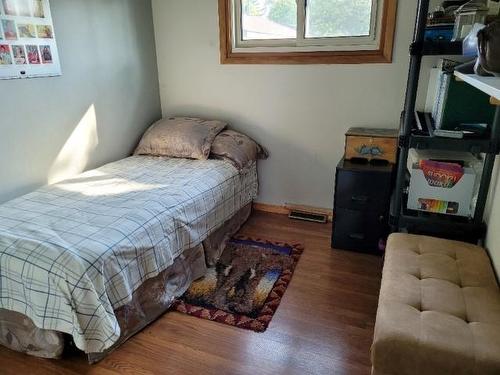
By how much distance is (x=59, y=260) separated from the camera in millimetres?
1386

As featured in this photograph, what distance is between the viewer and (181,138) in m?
2.67

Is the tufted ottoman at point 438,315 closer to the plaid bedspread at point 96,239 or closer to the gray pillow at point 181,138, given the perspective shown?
the plaid bedspread at point 96,239

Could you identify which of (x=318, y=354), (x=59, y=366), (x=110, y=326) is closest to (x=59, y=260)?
(x=110, y=326)

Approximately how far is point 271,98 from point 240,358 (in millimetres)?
1900

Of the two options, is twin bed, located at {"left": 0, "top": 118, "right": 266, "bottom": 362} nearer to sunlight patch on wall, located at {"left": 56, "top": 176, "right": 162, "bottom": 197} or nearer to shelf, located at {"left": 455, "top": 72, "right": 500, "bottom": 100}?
sunlight patch on wall, located at {"left": 56, "top": 176, "right": 162, "bottom": 197}

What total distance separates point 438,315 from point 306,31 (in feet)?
6.97

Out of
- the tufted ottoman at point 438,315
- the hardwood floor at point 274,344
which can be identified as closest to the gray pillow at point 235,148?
the hardwood floor at point 274,344

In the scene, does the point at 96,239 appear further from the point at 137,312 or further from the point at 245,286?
the point at 245,286

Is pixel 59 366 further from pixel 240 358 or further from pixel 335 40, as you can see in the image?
pixel 335 40

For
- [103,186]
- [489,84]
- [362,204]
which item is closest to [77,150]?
[103,186]

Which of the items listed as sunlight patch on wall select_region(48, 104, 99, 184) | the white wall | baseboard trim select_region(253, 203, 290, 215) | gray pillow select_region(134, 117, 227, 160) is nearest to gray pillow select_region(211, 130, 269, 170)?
gray pillow select_region(134, 117, 227, 160)

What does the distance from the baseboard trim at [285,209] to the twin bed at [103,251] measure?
718mm

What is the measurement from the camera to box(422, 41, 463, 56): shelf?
1509 millimetres

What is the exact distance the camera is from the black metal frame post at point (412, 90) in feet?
5.19
